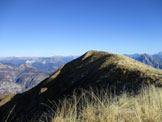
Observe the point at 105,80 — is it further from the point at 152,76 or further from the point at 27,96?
the point at 27,96

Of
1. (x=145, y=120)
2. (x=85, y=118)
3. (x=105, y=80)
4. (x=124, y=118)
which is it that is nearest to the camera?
(x=145, y=120)

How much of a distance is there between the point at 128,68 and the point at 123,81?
3.07 meters

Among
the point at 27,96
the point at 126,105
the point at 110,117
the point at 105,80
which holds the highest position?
the point at 110,117

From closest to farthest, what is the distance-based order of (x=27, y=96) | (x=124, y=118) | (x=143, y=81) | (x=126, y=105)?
1. (x=124, y=118)
2. (x=126, y=105)
3. (x=143, y=81)
4. (x=27, y=96)

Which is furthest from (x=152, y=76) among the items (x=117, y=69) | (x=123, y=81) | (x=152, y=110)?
(x=152, y=110)

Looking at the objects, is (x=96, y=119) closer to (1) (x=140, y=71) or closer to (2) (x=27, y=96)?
(1) (x=140, y=71)

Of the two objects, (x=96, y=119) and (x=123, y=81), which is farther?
(x=123, y=81)

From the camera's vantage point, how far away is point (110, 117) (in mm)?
4125

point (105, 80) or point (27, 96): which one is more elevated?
point (105, 80)

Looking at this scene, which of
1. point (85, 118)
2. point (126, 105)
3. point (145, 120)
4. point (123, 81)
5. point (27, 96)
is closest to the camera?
point (145, 120)

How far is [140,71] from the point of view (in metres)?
16.2

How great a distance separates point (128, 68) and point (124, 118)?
1431 cm

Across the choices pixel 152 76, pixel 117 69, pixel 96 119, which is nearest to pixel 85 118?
pixel 96 119

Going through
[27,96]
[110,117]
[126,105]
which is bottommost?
[27,96]
